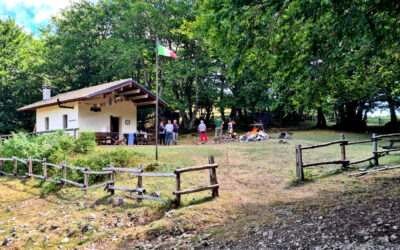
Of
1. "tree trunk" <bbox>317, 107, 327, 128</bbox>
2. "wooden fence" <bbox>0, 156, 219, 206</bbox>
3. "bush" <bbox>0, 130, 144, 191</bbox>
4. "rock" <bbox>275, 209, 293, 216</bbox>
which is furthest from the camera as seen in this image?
"tree trunk" <bbox>317, 107, 327, 128</bbox>

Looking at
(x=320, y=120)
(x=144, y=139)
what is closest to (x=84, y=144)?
(x=144, y=139)

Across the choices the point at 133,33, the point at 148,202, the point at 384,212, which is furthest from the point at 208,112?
the point at 384,212

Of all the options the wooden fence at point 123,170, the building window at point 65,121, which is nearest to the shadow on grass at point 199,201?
the wooden fence at point 123,170

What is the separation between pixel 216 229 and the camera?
5.88m

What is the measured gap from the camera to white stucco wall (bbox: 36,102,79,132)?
19.6 meters

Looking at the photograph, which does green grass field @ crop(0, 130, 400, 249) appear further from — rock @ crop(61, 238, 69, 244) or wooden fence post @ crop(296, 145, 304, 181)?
wooden fence post @ crop(296, 145, 304, 181)

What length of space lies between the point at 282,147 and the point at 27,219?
13421 mm

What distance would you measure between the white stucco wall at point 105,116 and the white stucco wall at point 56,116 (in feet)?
1.83

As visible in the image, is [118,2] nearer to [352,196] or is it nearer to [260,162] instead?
[260,162]

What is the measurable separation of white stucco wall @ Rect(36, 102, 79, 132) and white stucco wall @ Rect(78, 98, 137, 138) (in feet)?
1.83

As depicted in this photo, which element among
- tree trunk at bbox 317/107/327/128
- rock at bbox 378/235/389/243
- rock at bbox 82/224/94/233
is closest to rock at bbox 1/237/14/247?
rock at bbox 82/224/94/233

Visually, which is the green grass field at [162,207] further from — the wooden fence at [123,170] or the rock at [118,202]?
the wooden fence at [123,170]

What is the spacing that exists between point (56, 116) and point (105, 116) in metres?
4.55

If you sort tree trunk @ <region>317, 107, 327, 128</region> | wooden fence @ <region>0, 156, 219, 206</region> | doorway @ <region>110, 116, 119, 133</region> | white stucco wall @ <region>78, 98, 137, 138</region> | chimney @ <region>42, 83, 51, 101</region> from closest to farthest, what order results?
wooden fence @ <region>0, 156, 219, 206</region>, white stucco wall @ <region>78, 98, 137, 138</region>, doorway @ <region>110, 116, 119, 133</region>, chimney @ <region>42, 83, 51, 101</region>, tree trunk @ <region>317, 107, 327, 128</region>
